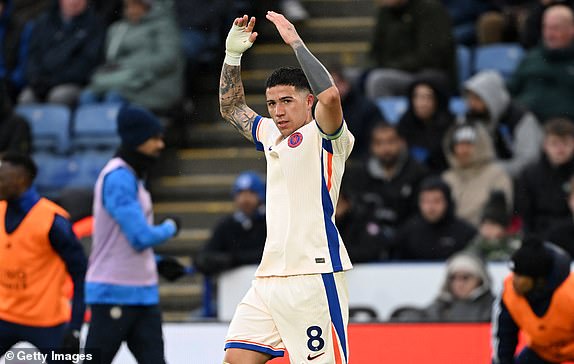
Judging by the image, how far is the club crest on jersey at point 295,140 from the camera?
731 centimetres

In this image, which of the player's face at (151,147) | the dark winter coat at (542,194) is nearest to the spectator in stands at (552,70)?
the dark winter coat at (542,194)

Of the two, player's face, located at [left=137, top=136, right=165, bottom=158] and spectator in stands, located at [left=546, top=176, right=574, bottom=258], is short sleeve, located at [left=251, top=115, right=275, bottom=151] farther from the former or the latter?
spectator in stands, located at [left=546, top=176, right=574, bottom=258]

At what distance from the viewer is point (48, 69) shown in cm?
1514

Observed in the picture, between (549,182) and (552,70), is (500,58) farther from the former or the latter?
(549,182)

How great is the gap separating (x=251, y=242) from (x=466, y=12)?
418 centimetres

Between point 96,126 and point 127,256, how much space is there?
18.2 feet

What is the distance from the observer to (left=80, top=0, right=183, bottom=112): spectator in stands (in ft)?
47.0

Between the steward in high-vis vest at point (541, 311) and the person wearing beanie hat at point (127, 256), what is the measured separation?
2190 millimetres

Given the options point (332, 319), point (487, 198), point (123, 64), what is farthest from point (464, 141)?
point (332, 319)

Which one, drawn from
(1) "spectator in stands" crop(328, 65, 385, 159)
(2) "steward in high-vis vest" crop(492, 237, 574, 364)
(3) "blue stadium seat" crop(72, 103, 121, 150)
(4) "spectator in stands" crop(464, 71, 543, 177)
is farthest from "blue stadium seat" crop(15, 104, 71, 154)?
(2) "steward in high-vis vest" crop(492, 237, 574, 364)

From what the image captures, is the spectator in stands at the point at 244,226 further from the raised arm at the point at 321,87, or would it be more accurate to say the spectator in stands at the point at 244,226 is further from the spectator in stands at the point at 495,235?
the raised arm at the point at 321,87

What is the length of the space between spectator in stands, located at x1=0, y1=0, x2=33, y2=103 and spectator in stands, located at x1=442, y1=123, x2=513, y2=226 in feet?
17.7

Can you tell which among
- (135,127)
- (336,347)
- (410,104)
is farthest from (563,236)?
(336,347)

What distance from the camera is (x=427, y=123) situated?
1314 cm
